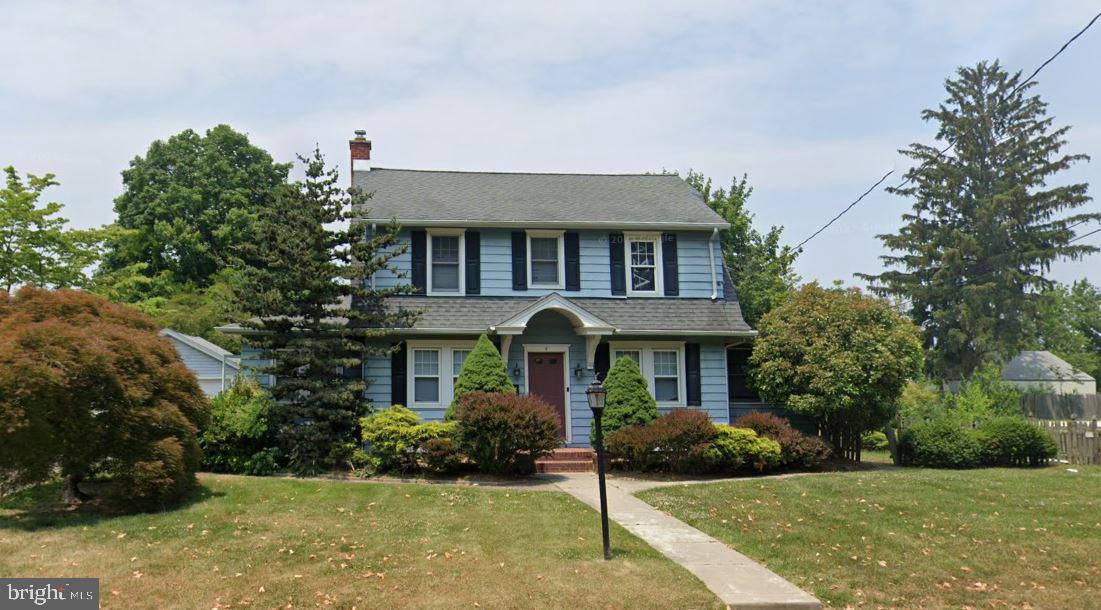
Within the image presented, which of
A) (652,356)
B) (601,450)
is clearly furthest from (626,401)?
(601,450)

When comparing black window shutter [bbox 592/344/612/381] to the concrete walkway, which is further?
black window shutter [bbox 592/344/612/381]

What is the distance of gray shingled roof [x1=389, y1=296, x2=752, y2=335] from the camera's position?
17.7 m

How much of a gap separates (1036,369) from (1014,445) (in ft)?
83.3

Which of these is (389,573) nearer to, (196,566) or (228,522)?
(196,566)

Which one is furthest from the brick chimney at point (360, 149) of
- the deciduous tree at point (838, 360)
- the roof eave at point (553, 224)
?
the deciduous tree at point (838, 360)

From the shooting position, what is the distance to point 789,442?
52.1 feet

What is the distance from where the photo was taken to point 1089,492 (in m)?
13.1

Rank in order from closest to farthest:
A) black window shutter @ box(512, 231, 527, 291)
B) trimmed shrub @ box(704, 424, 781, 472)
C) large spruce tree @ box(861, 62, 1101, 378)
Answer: trimmed shrub @ box(704, 424, 781, 472) < black window shutter @ box(512, 231, 527, 291) < large spruce tree @ box(861, 62, 1101, 378)

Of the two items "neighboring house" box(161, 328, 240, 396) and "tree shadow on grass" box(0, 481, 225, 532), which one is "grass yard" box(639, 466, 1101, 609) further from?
"neighboring house" box(161, 328, 240, 396)

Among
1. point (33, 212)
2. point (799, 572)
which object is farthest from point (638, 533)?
point (33, 212)

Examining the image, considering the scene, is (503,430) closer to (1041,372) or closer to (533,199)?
(533,199)

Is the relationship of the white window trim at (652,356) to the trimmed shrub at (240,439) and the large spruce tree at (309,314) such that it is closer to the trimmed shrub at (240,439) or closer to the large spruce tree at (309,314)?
the large spruce tree at (309,314)

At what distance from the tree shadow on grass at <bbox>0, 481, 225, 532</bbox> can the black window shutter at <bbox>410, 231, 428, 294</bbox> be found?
755 centimetres

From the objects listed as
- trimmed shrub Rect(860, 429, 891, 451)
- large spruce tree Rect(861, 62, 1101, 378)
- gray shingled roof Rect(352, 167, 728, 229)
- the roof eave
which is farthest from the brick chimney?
large spruce tree Rect(861, 62, 1101, 378)
